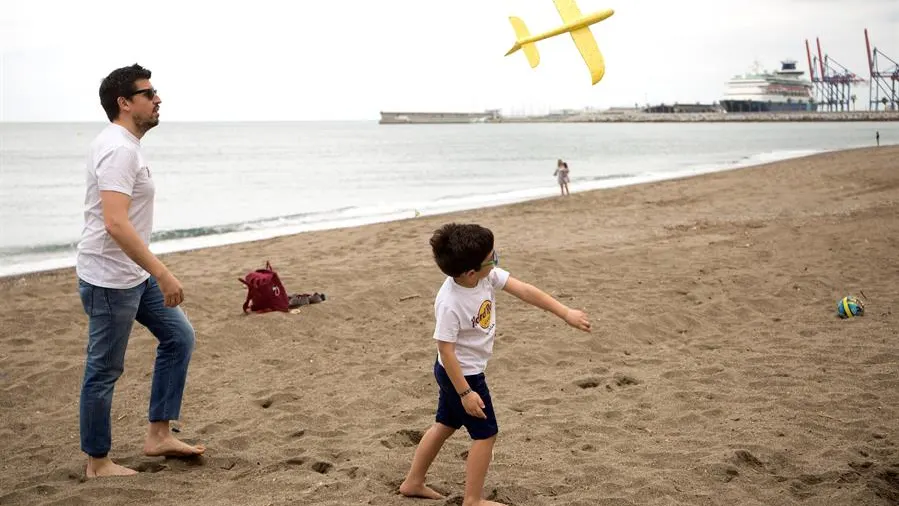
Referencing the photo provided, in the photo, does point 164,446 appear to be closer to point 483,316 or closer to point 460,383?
point 460,383

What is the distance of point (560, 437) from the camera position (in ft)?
14.0

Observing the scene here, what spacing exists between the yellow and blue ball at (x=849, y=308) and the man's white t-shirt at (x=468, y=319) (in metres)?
4.36

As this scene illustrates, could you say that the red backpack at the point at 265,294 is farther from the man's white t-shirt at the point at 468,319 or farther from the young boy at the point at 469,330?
the man's white t-shirt at the point at 468,319

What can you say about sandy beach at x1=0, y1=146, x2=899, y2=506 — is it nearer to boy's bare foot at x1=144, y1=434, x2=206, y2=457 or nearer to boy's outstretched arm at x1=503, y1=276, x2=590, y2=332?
boy's bare foot at x1=144, y1=434, x2=206, y2=457

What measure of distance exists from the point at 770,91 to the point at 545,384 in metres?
150

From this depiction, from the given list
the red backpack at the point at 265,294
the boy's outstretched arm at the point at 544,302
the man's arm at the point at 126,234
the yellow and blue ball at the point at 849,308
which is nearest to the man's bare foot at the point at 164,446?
the man's arm at the point at 126,234

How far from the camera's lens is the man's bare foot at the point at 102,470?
3.84 m

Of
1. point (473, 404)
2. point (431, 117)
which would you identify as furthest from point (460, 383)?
point (431, 117)

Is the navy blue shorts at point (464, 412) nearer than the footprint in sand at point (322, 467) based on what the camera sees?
Yes

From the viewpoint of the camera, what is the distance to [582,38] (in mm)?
6434

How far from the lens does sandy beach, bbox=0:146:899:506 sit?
371 cm

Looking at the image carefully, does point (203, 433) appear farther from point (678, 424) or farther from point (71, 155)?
point (71, 155)

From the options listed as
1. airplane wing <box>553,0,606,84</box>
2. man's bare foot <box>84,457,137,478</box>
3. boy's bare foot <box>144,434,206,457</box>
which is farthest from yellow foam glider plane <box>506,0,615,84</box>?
man's bare foot <box>84,457,137,478</box>

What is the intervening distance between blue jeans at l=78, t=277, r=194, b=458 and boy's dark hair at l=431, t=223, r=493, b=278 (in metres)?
1.51
